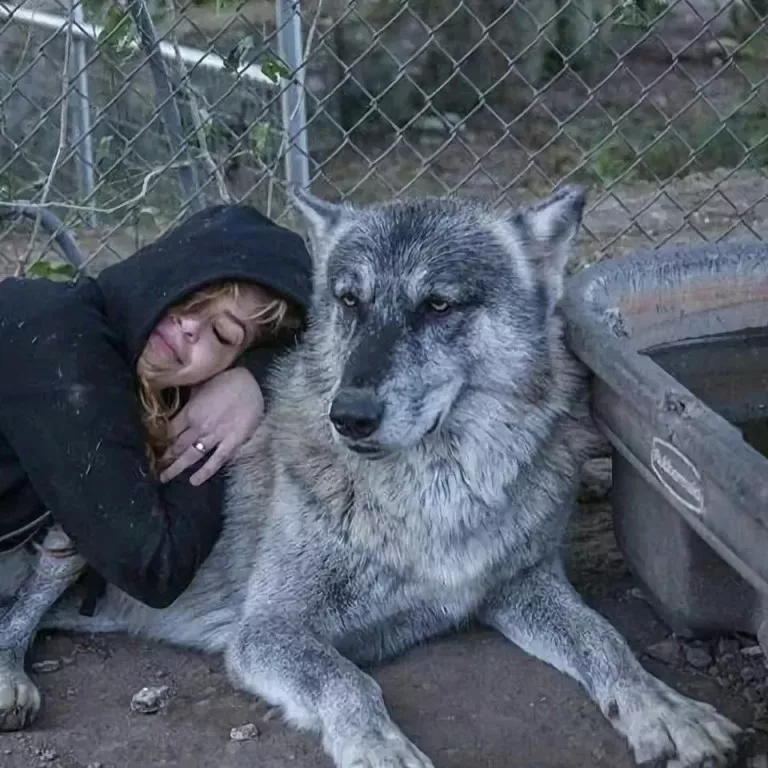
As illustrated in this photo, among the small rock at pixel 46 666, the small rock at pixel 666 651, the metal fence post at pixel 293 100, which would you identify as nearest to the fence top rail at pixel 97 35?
the metal fence post at pixel 293 100

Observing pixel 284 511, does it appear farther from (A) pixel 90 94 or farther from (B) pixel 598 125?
(B) pixel 598 125

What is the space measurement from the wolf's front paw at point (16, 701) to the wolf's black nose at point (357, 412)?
0.99 metres

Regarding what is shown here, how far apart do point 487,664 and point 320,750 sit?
1.78ft

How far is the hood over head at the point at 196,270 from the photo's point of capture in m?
3.27

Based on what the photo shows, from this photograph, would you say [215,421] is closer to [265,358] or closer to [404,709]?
[265,358]

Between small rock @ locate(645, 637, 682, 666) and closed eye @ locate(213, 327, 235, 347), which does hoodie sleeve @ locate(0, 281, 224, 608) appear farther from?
small rock @ locate(645, 637, 682, 666)

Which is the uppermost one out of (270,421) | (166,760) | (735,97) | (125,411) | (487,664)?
(125,411)

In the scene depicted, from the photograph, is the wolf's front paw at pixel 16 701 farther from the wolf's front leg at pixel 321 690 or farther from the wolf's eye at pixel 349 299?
the wolf's eye at pixel 349 299

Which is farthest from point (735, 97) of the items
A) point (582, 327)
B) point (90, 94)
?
point (582, 327)

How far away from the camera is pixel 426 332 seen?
3.15 meters

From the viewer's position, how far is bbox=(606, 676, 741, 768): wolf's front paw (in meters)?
2.89

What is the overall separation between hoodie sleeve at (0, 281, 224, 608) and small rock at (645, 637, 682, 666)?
121 centimetres

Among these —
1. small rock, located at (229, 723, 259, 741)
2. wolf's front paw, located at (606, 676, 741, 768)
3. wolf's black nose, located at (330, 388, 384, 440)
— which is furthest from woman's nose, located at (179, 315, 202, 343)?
wolf's front paw, located at (606, 676, 741, 768)

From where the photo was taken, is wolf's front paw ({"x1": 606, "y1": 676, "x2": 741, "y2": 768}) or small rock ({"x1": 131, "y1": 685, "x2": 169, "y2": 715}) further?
small rock ({"x1": 131, "y1": 685, "x2": 169, "y2": 715})
